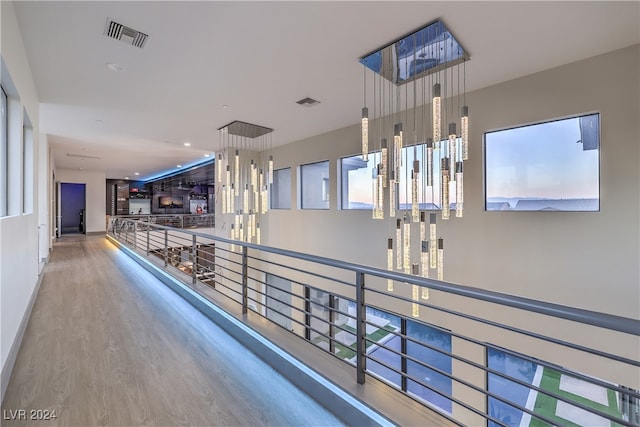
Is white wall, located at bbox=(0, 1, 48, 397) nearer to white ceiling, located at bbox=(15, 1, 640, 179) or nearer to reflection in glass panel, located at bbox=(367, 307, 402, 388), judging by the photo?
white ceiling, located at bbox=(15, 1, 640, 179)

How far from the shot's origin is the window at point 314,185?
6504 millimetres

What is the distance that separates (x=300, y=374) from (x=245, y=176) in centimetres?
640

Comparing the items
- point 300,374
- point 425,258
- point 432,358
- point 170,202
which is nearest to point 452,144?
point 425,258

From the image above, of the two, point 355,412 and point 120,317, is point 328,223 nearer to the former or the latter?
point 120,317

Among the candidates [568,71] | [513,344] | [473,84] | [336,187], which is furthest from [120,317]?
[568,71]

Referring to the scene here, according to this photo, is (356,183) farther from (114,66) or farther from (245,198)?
(114,66)

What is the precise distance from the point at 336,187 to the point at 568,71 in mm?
3892

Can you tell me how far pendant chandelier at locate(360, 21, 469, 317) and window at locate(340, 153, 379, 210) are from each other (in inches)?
38.1

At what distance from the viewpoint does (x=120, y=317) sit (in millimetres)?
3439

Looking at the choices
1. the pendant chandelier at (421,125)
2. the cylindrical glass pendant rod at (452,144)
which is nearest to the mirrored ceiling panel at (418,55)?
the pendant chandelier at (421,125)

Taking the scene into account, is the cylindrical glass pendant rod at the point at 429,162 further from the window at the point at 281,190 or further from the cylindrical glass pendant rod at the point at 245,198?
the cylindrical glass pendant rod at the point at 245,198

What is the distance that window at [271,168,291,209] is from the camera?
299 inches

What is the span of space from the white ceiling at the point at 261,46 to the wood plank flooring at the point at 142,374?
287 cm

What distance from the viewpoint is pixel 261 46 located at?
116 inches
